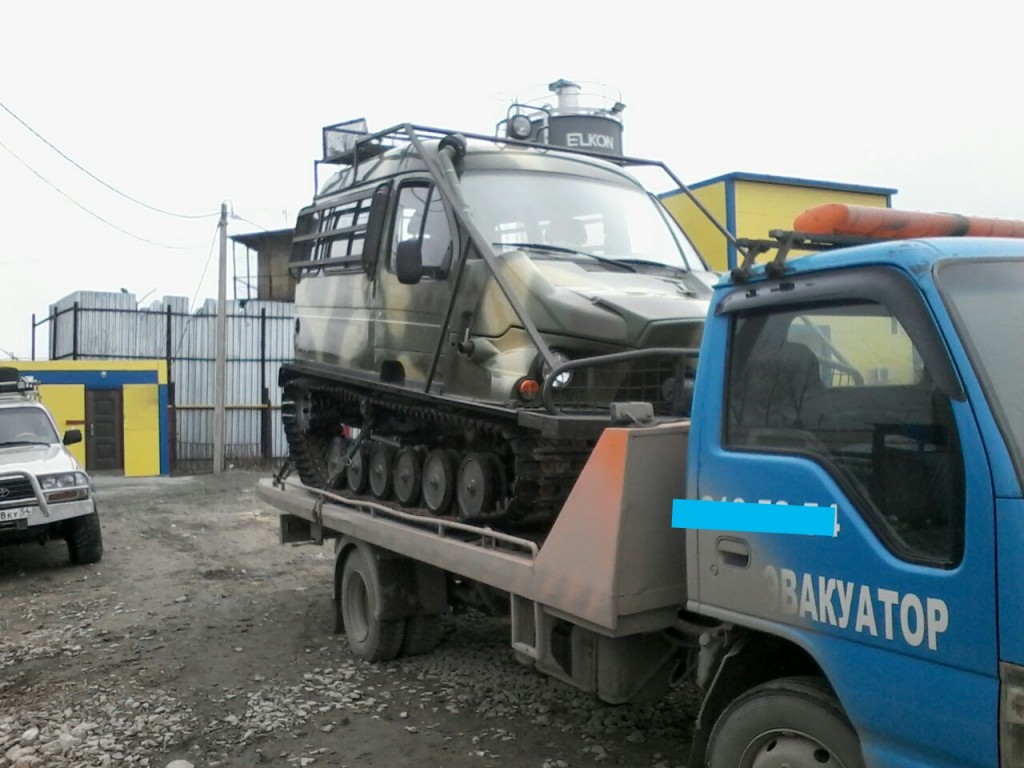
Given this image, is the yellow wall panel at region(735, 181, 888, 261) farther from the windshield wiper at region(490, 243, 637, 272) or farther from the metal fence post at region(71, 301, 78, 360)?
the metal fence post at region(71, 301, 78, 360)

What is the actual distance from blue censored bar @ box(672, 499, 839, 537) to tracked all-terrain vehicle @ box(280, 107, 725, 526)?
0.54m

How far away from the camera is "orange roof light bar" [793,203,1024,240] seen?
3.19 m

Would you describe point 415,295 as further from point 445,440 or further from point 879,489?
point 879,489

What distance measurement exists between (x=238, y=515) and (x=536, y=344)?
10.3m

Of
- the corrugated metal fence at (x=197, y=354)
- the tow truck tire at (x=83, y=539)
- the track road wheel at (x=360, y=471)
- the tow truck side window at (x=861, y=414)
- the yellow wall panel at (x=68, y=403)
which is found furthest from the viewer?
the corrugated metal fence at (x=197, y=354)

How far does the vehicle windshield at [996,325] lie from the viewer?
2.46 meters

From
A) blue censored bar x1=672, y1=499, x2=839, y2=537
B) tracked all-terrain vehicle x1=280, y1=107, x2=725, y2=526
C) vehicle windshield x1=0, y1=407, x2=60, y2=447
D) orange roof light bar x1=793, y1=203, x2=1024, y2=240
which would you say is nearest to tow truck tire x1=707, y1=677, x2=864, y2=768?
blue censored bar x1=672, y1=499, x2=839, y2=537

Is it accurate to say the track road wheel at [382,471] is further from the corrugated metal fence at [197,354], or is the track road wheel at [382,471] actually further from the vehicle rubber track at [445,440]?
the corrugated metal fence at [197,354]

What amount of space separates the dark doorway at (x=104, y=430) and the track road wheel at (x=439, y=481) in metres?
16.2

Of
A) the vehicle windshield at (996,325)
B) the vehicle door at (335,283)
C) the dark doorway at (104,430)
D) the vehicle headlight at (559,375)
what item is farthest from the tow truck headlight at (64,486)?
the dark doorway at (104,430)

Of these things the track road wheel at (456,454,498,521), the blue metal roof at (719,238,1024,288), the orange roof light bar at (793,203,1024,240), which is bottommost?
the track road wheel at (456,454,498,521)

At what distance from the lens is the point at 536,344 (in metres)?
4.97

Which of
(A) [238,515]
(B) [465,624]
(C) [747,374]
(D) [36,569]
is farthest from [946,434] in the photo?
(A) [238,515]

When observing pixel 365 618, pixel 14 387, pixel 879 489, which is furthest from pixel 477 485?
pixel 14 387
